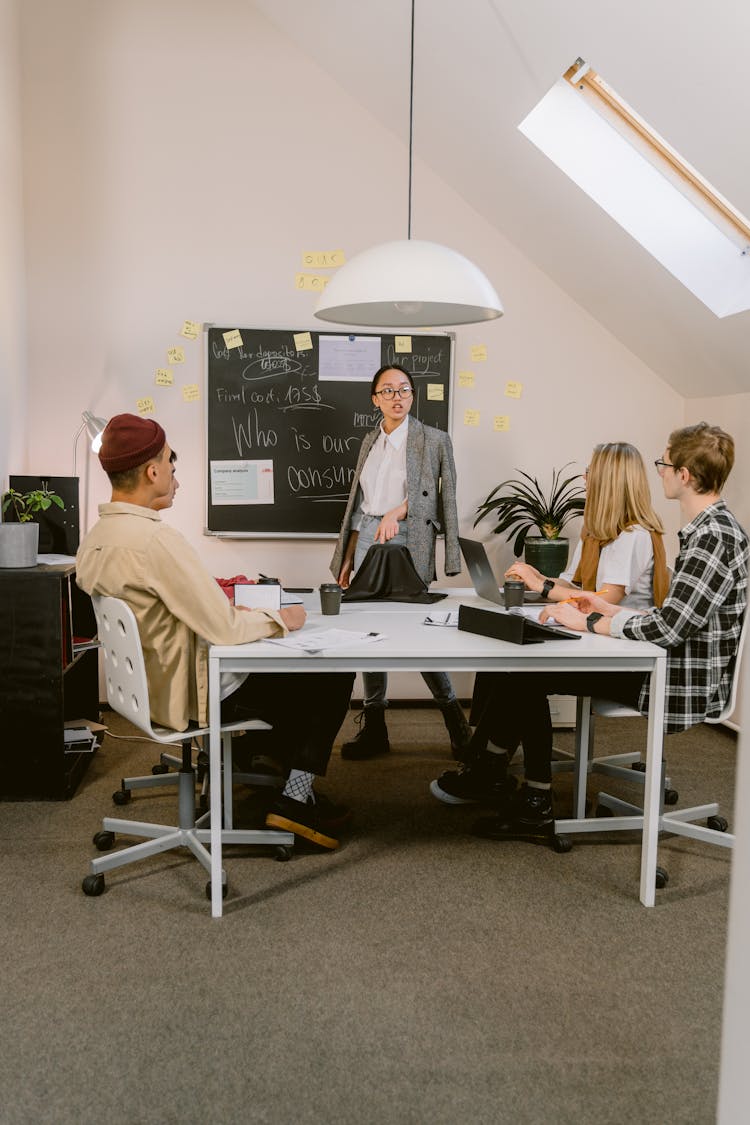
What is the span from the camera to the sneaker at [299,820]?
3047mm

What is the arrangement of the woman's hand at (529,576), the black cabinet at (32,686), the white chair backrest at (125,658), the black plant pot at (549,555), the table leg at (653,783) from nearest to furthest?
1. the white chair backrest at (125,658)
2. the table leg at (653,783)
3. the woman's hand at (529,576)
4. the black cabinet at (32,686)
5. the black plant pot at (549,555)

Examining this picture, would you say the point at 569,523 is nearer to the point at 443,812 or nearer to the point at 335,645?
the point at 443,812

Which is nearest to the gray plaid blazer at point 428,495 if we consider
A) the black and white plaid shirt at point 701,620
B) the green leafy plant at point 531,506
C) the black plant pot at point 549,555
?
the black plant pot at point 549,555

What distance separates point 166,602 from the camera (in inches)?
104

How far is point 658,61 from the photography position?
2.96m

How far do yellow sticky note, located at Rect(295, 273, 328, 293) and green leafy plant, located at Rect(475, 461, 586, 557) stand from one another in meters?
1.32

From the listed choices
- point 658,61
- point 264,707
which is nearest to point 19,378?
point 264,707

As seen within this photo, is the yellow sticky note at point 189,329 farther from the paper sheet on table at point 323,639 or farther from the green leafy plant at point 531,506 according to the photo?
the paper sheet on table at point 323,639

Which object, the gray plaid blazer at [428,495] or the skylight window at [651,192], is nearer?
the skylight window at [651,192]

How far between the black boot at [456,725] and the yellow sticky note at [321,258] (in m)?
2.19

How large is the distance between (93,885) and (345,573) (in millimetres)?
1888

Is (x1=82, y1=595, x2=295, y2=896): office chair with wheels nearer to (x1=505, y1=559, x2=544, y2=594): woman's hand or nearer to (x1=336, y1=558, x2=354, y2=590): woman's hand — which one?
(x1=505, y1=559, x2=544, y2=594): woman's hand

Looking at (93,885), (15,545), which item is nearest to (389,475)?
(15,545)

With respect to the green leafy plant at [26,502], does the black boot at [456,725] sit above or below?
below
